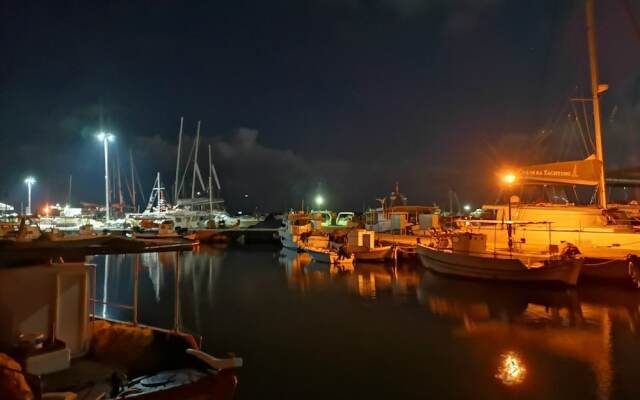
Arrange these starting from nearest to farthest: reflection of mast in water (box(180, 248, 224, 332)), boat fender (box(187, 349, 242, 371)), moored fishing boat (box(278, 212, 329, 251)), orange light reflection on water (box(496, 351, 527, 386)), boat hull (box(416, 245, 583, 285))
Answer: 1. boat fender (box(187, 349, 242, 371))
2. orange light reflection on water (box(496, 351, 527, 386))
3. reflection of mast in water (box(180, 248, 224, 332))
4. boat hull (box(416, 245, 583, 285))
5. moored fishing boat (box(278, 212, 329, 251))

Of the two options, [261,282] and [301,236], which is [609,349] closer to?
[261,282]

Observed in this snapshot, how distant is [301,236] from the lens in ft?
170

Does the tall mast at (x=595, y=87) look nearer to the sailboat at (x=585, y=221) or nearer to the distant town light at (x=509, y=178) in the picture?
the sailboat at (x=585, y=221)

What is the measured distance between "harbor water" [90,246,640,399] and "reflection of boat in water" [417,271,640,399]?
59 mm

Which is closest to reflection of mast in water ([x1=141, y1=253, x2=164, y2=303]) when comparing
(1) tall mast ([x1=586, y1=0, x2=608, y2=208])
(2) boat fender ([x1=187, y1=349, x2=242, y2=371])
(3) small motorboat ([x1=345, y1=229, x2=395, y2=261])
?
(3) small motorboat ([x1=345, y1=229, x2=395, y2=261])

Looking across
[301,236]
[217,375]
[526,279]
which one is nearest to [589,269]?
[526,279]

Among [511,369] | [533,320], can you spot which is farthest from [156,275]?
[511,369]

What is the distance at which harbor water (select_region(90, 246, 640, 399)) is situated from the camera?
1095cm

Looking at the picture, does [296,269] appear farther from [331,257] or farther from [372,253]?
[372,253]

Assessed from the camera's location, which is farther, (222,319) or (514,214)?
(514,214)

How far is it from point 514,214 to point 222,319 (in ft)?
80.0

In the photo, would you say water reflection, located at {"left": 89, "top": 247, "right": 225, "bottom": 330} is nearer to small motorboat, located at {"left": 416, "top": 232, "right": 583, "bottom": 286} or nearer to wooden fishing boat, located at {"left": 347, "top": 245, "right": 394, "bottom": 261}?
wooden fishing boat, located at {"left": 347, "top": 245, "right": 394, "bottom": 261}

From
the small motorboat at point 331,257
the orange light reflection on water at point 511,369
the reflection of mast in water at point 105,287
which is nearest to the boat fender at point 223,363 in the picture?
the orange light reflection on water at point 511,369

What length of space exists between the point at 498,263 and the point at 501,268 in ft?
1.17
